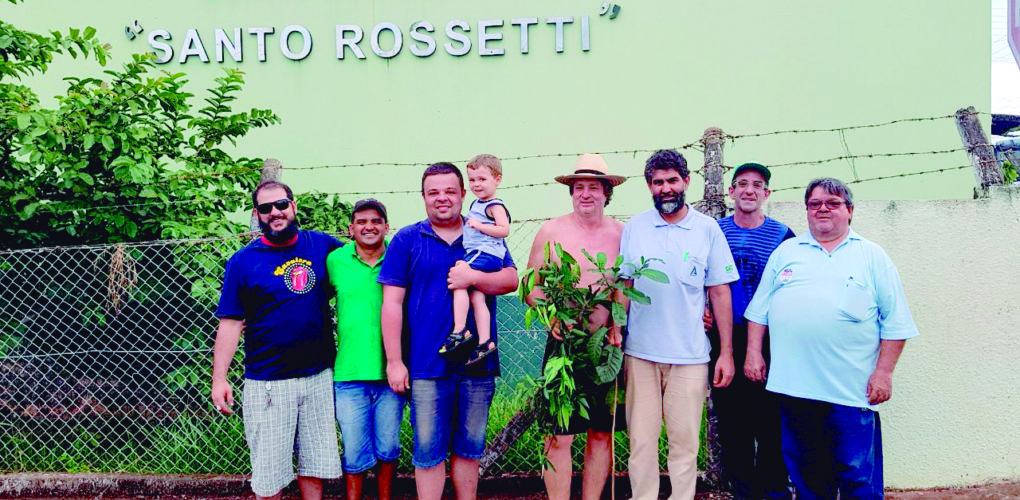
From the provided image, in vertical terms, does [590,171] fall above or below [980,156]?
below

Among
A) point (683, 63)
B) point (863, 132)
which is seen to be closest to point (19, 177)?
point (683, 63)

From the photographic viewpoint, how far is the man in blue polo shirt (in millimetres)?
3139

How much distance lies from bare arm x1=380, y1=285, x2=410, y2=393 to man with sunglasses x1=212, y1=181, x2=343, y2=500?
335mm

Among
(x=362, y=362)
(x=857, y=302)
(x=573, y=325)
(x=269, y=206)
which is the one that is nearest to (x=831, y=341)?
(x=857, y=302)

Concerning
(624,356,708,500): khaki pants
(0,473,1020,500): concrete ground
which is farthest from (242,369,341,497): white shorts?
(624,356,708,500): khaki pants

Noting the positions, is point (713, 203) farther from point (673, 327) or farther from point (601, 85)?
point (601, 85)

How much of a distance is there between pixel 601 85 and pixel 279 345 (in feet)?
15.3

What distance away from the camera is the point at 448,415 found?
3223mm

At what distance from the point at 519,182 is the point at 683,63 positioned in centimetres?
193

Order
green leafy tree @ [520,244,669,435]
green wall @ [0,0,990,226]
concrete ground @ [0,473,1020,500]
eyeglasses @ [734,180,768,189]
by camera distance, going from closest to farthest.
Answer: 1. green leafy tree @ [520,244,669,435]
2. eyeglasses @ [734,180,768,189]
3. concrete ground @ [0,473,1020,500]
4. green wall @ [0,0,990,226]

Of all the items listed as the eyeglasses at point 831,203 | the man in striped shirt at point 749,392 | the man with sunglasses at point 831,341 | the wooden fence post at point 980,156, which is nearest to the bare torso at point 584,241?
the man in striped shirt at point 749,392

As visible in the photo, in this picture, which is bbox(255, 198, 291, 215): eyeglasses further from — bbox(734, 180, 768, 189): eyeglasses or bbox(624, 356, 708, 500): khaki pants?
bbox(734, 180, 768, 189): eyeglasses

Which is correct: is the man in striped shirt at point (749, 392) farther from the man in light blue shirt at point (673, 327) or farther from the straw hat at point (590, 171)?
the straw hat at point (590, 171)

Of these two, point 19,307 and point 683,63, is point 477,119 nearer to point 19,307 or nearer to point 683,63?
point 683,63
